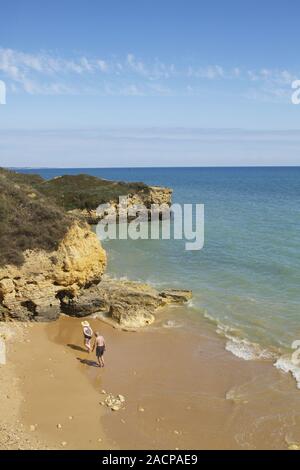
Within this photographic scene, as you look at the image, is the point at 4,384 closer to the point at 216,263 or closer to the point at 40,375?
the point at 40,375

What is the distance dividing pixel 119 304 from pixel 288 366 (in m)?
8.11

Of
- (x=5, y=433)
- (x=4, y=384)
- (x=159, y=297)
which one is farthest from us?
(x=159, y=297)

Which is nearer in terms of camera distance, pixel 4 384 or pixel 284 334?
pixel 4 384

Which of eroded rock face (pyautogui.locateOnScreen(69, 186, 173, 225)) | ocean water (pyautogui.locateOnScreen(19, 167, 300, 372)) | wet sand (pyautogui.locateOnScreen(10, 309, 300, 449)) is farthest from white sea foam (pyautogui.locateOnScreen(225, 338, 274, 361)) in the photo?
eroded rock face (pyautogui.locateOnScreen(69, 186, 173, 225))

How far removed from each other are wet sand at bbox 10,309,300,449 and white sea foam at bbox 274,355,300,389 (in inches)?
13.0

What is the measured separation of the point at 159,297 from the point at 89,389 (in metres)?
8.63

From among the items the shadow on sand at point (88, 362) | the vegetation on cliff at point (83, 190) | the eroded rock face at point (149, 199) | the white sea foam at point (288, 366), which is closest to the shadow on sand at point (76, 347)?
the shadow on sand at point (88, 362)

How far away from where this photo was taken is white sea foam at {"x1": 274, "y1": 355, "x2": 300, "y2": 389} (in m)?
15.5

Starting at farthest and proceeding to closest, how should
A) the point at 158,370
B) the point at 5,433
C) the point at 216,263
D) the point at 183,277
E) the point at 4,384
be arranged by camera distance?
the point at 216,263 → the point at 183,277 → the point at 158,370 → the point at 4,384 → the point at 5,433

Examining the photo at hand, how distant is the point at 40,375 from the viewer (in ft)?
47.2

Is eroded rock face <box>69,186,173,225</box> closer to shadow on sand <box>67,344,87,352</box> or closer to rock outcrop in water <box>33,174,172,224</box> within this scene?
rock outcrop in water <box>33,174,172,224</box>

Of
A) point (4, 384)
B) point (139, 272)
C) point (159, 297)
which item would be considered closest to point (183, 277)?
point (139, 272)

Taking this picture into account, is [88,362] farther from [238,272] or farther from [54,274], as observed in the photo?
[238,272]

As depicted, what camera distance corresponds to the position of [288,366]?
16031 millimetres
